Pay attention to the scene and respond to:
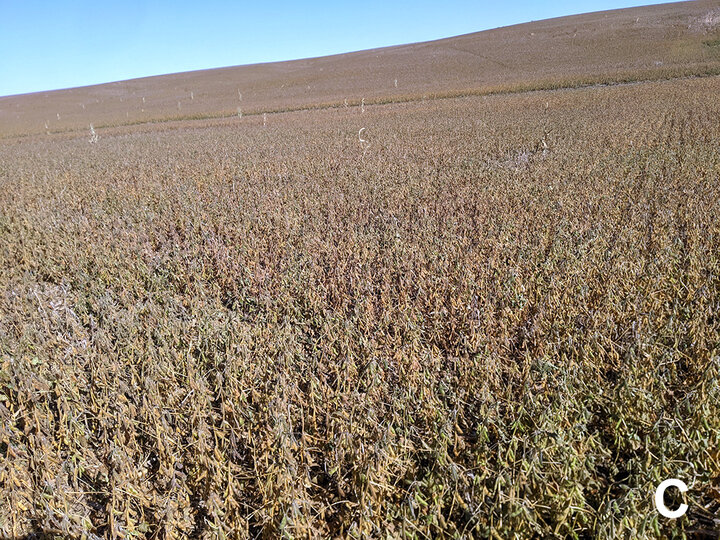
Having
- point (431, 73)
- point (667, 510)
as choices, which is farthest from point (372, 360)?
point (431, 73)

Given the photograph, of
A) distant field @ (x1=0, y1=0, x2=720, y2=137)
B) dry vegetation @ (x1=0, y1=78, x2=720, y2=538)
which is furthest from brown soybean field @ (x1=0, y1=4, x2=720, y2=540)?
distant field @ (x1=0, y1=0, x2=720, y2=137)

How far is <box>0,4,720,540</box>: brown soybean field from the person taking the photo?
1.59 meters

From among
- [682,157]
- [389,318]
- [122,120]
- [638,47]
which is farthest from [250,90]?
[389,318]

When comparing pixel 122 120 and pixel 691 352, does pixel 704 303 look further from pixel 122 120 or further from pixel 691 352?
pixel 122 120

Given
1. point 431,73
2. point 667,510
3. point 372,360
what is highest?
point 431,73

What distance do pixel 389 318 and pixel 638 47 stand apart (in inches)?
1867

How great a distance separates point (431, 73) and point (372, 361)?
43755mm

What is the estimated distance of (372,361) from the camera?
2143 mm

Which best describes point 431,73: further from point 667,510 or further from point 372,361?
point 667,510

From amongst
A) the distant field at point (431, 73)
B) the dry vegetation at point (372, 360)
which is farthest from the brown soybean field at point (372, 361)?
the distant field at point (431, 73)

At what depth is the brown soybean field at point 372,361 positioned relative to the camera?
1.59 metres

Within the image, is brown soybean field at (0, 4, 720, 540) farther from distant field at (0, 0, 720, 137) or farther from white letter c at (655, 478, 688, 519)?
distant field at (0, 0, 720, 137)

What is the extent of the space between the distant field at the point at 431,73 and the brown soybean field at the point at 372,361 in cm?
2606

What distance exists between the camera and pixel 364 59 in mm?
54938
